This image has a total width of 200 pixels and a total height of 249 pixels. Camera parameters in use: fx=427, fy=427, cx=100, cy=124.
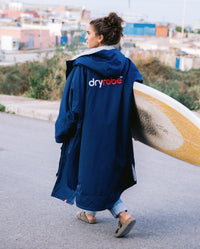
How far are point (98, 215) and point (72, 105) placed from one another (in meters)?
1.20

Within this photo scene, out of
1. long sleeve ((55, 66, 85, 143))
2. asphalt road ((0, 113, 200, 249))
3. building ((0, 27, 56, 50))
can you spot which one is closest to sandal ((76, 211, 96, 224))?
→ asphalt road ((0, 113, 200, 249))

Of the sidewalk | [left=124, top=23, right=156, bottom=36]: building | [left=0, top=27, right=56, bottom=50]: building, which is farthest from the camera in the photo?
[left=124, top=23, right=156, bottom=36]: building

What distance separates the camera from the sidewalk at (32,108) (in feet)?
29.2

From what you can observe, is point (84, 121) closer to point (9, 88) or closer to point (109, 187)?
point (109, 187)

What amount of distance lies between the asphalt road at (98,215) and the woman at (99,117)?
297 millimetres

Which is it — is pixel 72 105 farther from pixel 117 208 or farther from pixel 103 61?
pixel 117 208

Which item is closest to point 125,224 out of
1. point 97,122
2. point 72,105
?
point 97,122

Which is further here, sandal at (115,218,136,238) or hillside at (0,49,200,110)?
hillside at (0,49,200,110)

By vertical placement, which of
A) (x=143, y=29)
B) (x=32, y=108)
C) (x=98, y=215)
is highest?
(x=98, y=215)

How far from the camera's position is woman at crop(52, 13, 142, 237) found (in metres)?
3.10

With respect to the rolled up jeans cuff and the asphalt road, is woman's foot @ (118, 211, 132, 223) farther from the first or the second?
the asphalt road

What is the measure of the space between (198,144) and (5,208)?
1.85 m

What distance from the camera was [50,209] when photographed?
3928 millimetres

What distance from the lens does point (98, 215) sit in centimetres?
383
